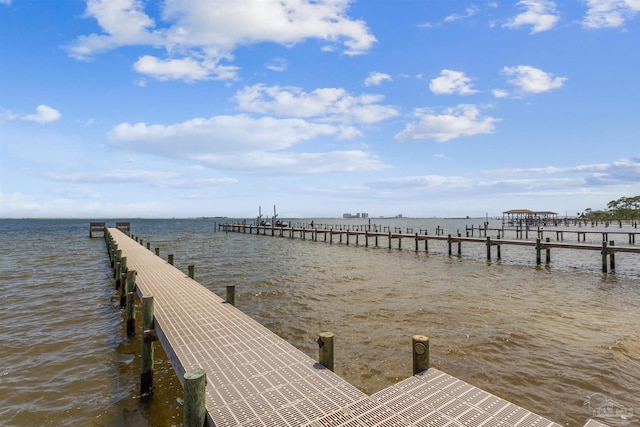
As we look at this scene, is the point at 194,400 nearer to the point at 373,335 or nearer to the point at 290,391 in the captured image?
the point at 290,391

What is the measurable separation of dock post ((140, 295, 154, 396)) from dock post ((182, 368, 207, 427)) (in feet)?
10.5

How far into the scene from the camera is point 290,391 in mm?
4699

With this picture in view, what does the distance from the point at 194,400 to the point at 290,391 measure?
135 centimetres

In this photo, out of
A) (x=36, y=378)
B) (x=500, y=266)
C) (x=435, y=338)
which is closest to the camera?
(x=36, y=378)

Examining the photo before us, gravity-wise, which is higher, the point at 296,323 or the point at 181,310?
the point at 181,310

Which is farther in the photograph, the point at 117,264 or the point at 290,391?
the point at 117,264

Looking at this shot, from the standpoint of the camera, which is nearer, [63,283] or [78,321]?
[78,321]

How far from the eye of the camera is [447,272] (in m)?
19.2

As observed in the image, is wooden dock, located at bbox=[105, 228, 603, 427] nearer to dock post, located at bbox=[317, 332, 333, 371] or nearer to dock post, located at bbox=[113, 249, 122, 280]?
dock post, located at bbox=[317, 332, 333, 371]

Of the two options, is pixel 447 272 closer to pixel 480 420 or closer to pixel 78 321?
pixel 480 420

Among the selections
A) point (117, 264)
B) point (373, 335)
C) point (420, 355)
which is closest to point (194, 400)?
point (420, 355)

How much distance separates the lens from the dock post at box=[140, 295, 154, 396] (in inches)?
257

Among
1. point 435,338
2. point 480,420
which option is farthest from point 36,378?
point 435,338

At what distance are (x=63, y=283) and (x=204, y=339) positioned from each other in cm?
1381
